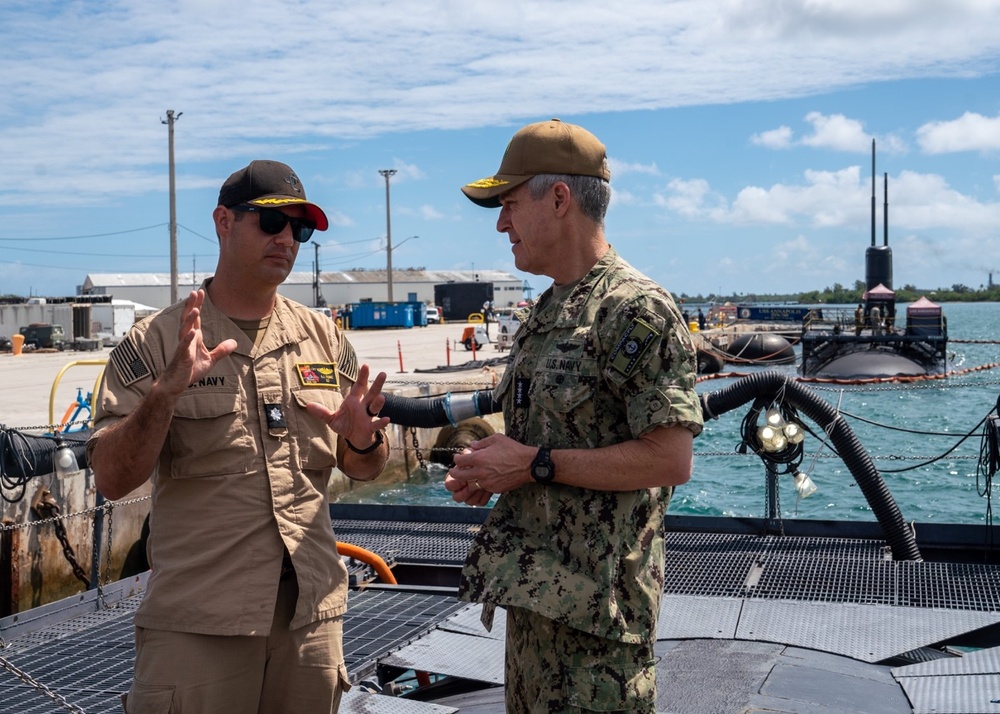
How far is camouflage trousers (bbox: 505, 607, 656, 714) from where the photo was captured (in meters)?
2.53

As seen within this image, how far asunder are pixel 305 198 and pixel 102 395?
850 millimetres

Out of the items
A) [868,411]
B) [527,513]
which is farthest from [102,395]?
[868,411]

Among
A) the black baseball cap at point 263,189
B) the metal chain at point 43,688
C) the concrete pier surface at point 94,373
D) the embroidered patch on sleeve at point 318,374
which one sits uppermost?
the black baseball cap at point 263,189

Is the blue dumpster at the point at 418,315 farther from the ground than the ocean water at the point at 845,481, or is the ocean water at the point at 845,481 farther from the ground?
the blue dumpster at the point at 418,315

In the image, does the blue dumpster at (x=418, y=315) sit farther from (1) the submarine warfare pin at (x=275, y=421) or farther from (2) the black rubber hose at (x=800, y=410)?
(1) the submarine warfare pin at (x=275, y=421)

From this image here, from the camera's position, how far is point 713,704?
4.02 m

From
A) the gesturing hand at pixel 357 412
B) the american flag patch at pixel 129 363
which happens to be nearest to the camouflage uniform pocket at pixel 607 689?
the gesturing hand at pixel 357 412

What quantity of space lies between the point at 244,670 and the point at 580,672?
0.97 metres

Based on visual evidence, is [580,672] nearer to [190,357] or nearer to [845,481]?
[190,357]

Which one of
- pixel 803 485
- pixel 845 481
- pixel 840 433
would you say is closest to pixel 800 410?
pixel 840 433

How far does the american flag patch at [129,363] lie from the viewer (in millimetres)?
2951

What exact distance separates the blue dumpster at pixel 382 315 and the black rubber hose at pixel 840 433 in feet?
175

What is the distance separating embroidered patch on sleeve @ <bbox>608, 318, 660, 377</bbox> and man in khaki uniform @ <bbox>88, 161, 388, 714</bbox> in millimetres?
904

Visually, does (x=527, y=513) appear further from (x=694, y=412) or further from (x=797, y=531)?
(x=797, y=531)
